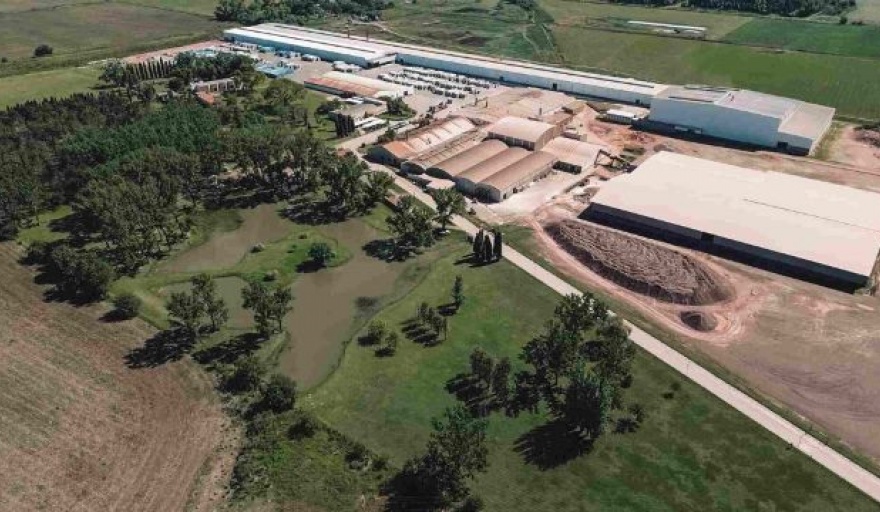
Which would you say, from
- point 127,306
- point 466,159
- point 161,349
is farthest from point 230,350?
point 466,159

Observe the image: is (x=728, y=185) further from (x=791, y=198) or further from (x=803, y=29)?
(x=803, y=29)

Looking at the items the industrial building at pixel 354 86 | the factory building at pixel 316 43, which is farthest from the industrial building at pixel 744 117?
the factory building at pixel 316 43

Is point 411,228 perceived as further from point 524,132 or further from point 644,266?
point 524,132

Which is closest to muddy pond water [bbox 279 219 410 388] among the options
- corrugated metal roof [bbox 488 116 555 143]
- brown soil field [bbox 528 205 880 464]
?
brown soil field [bbox 528 205 880 464]

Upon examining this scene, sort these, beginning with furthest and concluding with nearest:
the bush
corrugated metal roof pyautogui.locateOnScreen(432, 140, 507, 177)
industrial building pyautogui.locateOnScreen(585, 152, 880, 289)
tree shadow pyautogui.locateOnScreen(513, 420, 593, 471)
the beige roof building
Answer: corrugated metal roof pyautogui.locateOnScreen(432, 140, 507, 177), the beige roof building, industrial building pyautogui.locateOnScreen(585, 152, 880, 289), the bush, tree shadow pyautogui.locateOnScreen(513, 420, 593, 471)

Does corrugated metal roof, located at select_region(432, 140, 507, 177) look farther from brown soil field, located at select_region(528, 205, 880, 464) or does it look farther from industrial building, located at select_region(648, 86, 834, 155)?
industrial building, located at select_region(648, 86, 834, 155)

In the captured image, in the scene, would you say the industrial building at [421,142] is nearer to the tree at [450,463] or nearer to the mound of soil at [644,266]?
the mound of soil at [644,266]
